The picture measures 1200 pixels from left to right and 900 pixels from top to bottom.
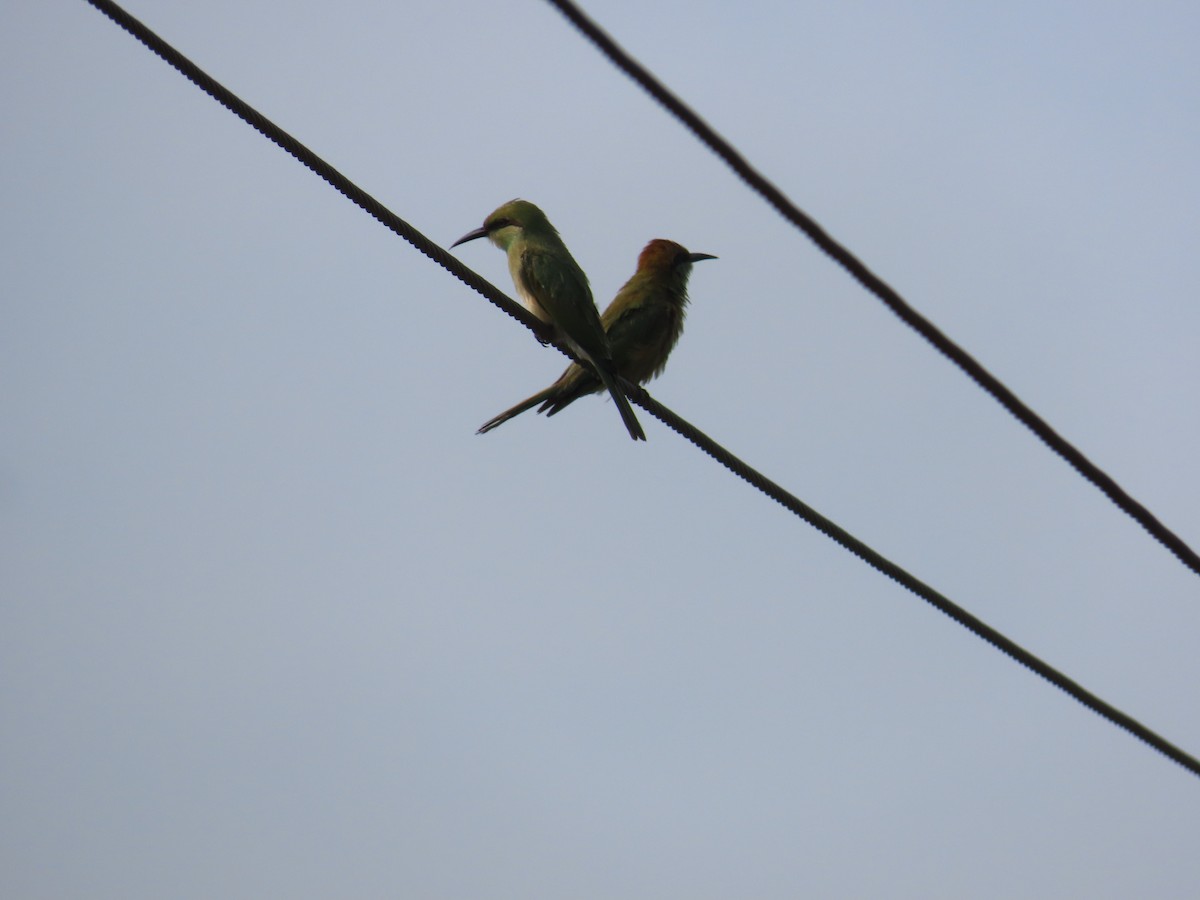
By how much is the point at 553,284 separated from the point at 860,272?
326 centimetres

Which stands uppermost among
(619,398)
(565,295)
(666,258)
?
(666,258)

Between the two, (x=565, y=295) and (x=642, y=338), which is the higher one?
(x=642, y=338)

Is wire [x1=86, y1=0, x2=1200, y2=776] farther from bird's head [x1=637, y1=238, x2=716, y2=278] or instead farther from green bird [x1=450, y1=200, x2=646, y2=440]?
bird's head [x1=637, y1=238, x2=716, y2=278]

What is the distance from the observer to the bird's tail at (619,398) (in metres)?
5.04

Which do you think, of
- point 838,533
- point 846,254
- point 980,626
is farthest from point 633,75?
point 980,626

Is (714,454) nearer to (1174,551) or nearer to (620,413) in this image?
(1174,551)

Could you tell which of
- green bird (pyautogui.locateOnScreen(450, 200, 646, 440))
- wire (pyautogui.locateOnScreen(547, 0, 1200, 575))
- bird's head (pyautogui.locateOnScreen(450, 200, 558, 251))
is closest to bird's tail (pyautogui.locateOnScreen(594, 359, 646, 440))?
green bird (pyautogui.locateOnScreen(450, 200, 646, 440))

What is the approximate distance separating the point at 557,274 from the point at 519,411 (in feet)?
2.26

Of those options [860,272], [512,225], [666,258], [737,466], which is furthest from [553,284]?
[860,272]

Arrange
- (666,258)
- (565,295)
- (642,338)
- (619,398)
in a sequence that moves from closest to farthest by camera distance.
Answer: (619,398), (565,295), (642,338), (666,258)

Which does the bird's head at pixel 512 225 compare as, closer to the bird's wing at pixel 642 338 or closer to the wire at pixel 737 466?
the bird's wing at pixel 642 338

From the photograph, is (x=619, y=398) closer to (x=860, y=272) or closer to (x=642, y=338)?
(x=642, y=338)

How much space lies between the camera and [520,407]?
17.8ft

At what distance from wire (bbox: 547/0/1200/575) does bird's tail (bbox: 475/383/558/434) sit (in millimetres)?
2892
